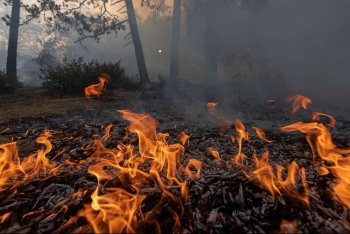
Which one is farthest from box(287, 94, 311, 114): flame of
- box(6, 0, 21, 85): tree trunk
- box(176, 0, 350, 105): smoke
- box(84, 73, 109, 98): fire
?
box(6, 0, 21, 85): tree trunk

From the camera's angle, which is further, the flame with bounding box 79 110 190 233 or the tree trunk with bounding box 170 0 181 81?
the tree trunk with bounding box 170 0 181 81

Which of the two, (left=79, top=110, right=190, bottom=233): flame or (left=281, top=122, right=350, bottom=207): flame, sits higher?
(left=79, top=110, right=190, bottom=233): flame

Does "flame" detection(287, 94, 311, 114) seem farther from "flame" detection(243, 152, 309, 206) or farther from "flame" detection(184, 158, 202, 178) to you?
"flame" detection(184, 158, 202, 178)

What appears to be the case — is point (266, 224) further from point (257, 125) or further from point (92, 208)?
point (257, 125)

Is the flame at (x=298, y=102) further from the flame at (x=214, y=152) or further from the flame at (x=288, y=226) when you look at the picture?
the flame at (x=288, y=226)

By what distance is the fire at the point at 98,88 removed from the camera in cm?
1029

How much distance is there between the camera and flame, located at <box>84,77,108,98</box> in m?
10.3

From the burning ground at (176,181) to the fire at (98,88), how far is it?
472 centimetres

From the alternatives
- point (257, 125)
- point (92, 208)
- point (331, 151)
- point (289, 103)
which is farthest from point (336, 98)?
point (92, 208)

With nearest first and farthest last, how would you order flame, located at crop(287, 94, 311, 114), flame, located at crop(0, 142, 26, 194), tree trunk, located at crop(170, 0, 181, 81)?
1. flame, located at crop(0, 142, 26, 194)
2. flame, located at crop(287, 94, 311, 114)
3. tree trunk, located at crop(170, 0, 181, 81)

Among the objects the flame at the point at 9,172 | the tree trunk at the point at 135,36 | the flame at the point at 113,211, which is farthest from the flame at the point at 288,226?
the tree trunk at the point at 135,36

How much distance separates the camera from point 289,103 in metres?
9.54

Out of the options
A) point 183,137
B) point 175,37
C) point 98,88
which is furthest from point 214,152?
point 175,37

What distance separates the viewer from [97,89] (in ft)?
35.5
